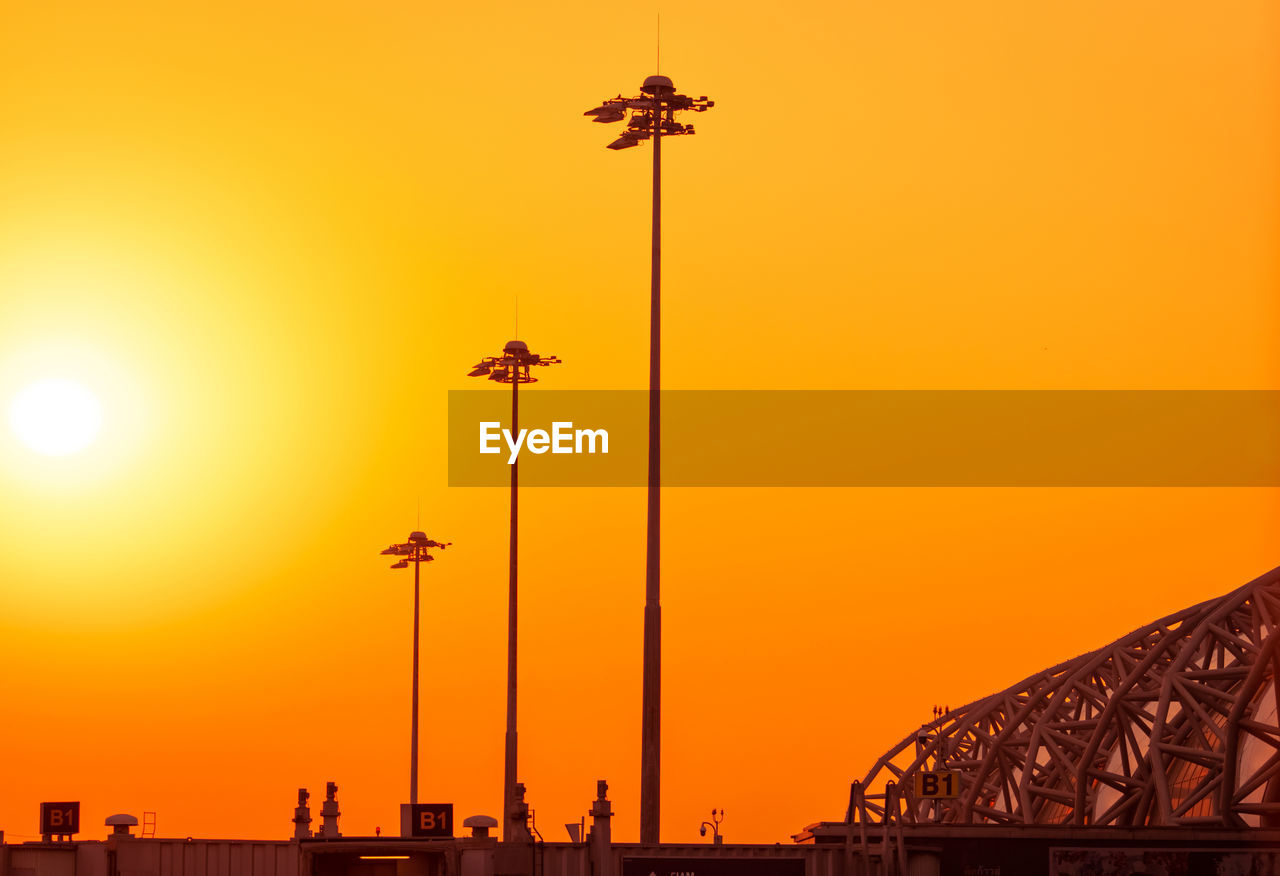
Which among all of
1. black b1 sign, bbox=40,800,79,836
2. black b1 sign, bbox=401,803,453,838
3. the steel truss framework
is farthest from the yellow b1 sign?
black b1 sign, bbox=40,800,79,836

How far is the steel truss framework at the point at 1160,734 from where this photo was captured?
67750 millimetres

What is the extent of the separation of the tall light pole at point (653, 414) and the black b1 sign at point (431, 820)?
6.09m

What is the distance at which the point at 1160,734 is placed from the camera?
76688 millimetres

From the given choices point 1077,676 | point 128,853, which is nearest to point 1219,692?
point 1077,676

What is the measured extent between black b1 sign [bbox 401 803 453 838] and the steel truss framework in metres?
11.1

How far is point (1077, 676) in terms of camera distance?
94625mm

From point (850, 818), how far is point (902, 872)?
2263 millimetres

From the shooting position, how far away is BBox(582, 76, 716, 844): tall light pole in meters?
53.6

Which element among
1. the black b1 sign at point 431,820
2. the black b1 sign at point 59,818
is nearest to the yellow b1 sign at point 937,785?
the black b1 sign at point 431,820

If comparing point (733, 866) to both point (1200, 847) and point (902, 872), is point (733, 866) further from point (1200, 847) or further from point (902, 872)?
point (1200, 847)

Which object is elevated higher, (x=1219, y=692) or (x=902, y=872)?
(x=1219, y=692)

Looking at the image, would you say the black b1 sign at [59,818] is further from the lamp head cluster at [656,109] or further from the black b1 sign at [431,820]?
the lamp head cluster at [656,109]

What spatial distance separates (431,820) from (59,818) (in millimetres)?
13501

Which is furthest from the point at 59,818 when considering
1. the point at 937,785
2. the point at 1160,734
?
the point at 1160,734
